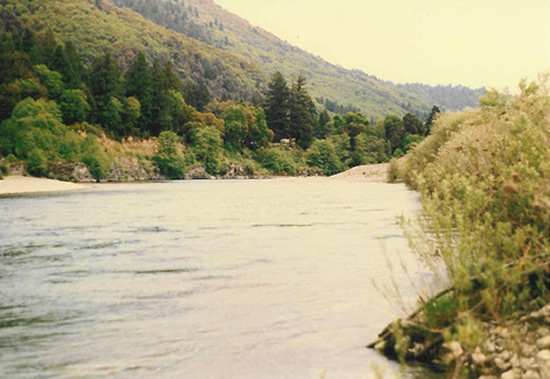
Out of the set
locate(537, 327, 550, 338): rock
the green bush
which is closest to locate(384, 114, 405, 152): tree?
the green bush

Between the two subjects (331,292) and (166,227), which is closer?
(331,292)

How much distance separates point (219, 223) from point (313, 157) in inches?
4777

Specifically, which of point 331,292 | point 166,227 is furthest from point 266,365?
point 166,227

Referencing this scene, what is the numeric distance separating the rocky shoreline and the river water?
1.35 feet

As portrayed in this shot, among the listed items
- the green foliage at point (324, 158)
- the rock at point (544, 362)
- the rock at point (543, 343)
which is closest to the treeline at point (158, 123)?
the green foliage at point (324, 158)

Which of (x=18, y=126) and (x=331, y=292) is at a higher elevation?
(x=331, y=292)

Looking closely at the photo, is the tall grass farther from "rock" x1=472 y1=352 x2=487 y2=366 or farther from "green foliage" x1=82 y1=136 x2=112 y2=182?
"green foliage" x1=82 y1=136 x2=112 y2=182

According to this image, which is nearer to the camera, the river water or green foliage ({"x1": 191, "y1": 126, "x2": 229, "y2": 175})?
the river water

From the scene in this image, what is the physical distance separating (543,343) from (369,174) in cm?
10130

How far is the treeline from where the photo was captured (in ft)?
290

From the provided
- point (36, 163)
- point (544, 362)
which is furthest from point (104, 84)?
point (544, 362)

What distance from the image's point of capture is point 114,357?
852 centimetres

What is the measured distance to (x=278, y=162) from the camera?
451ft

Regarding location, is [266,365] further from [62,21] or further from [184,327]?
[62,21]
